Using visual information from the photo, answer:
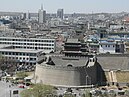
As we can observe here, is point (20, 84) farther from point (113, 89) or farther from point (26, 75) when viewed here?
point (113, 89)

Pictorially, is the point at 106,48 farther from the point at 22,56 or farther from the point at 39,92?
the point at 39,92

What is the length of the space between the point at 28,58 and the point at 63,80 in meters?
20.7

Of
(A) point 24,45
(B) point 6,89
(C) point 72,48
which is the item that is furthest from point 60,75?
(A) point 24,45

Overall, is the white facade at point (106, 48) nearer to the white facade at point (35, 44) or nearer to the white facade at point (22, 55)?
the white facade at point (22, 55)

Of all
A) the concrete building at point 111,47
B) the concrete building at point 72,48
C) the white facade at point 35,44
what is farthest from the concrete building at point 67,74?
the white facade at point 35,44

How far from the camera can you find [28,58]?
6128 centimetres

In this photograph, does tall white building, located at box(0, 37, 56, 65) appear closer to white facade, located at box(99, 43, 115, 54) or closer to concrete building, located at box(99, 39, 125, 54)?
white facade, located at box(99, 43, 115, 54)

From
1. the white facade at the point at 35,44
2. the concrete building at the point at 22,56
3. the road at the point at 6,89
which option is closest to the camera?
the road at the point at 6,89

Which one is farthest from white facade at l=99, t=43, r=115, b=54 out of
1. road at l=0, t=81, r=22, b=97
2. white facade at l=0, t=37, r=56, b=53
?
road at l=0, t=81, r=22, b=97

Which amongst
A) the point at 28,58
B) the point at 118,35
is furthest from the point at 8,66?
the point at 118,35

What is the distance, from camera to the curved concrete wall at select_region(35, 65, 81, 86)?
41250 mm

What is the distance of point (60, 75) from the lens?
41.6 meters

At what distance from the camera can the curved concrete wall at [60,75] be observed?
1624 inches

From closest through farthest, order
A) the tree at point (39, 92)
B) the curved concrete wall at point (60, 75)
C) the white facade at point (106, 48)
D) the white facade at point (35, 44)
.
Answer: the tree at point (39, 92) < the curved concrete wall at point (60, 75) < the white facade at point (106, 48) < the white facade at point (35, 44)
